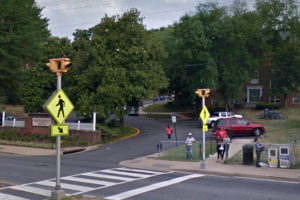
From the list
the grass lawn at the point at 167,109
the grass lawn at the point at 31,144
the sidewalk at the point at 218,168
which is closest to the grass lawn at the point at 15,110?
the grass lawn at the point at 167,109

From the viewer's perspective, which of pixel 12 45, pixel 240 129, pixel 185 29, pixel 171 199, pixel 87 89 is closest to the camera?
pixel 171 199

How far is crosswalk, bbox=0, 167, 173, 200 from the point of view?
11.8 metres

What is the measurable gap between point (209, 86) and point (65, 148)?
21.3 m

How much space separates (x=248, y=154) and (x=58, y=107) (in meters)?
10.7

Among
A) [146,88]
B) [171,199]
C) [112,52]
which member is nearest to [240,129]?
[146,88]

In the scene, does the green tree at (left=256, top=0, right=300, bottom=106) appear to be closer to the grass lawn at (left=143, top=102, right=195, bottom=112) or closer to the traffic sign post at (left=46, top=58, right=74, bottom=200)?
the grass lawn at (left=143, top=102, right=195, bottom=112)

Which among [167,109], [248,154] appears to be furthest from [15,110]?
[248,154]

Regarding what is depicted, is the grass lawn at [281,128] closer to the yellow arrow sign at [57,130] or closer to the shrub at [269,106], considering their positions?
the shrub at [269,106]

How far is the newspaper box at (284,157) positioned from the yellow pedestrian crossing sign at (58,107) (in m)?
10.6

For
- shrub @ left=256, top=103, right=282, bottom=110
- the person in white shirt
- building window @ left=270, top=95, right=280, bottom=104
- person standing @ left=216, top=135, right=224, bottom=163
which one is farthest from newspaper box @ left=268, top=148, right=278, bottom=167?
building window @ left=270, top=95, right=280, bottom=104

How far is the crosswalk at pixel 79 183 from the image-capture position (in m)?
11.8

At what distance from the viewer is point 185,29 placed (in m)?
46.1

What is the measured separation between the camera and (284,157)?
16766 millimetres

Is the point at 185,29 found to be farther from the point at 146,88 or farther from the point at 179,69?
the point at 146,88
